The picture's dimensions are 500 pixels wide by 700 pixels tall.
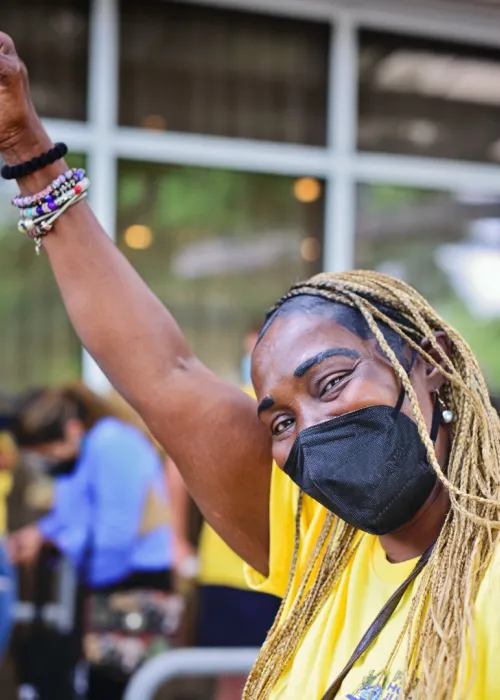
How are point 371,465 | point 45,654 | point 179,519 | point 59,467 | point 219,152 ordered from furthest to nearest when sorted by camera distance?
1. point 219,152
2. point 179,519
3. point 59,467
4. point 45,654
5. point 371,465

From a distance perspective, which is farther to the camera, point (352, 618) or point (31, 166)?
point (31, 166)

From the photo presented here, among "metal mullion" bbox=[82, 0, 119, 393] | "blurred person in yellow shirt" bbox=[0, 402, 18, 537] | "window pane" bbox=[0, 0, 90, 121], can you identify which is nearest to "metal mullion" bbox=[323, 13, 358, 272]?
"metal mullion" bbox=[82, 0, 119, 393]

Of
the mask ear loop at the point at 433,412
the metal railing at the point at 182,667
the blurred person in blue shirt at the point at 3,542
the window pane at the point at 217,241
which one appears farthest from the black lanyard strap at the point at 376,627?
the window pane at the point at 217,241

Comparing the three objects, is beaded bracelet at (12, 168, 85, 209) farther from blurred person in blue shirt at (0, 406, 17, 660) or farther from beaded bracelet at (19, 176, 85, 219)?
blurred person in blue shirt at (0, 406, 17, 660)

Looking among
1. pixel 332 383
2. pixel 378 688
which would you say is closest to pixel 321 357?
pixel 332 383

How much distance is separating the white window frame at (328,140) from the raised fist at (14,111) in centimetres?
343

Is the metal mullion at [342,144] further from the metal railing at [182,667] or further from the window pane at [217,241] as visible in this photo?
the metal railing at [182,667]

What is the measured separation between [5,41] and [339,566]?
3.71 feet

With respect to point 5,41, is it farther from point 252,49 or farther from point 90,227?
point 252,49

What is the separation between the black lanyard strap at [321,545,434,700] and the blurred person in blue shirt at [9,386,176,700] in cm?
355

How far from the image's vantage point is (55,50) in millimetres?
5195

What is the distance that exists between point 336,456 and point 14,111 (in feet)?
2.84

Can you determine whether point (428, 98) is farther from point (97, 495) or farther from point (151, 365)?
point (151, 365)

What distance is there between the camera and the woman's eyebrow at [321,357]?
155 cm
